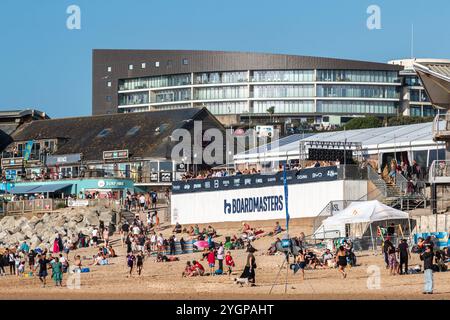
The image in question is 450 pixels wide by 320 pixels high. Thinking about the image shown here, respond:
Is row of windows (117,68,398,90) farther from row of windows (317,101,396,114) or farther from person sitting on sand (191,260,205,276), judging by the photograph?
person sitting on sand (191,260,205,276)

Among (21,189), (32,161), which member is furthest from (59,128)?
(21,189)

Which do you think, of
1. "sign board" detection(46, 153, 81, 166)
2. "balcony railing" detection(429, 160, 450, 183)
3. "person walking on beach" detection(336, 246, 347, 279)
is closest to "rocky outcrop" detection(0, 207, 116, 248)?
"sign board" detection(46, 153, 81, 166)

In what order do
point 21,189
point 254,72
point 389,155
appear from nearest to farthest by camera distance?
point 389,155, point 21,189, point 254,72

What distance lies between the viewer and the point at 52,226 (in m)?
57.4

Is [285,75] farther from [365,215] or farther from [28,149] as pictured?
[365,215]

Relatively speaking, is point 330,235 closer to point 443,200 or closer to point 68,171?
point 443,200

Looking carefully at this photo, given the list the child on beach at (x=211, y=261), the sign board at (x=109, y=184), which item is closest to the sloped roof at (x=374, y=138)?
the sign board at (x=109, y=184)

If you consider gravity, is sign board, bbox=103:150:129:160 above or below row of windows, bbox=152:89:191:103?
below

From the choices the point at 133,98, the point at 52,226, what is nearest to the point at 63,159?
the point at 52,226

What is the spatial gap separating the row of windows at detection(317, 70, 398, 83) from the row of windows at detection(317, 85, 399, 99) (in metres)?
0.89

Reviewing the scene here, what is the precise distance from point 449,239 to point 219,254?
797cm

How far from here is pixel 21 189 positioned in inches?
2680

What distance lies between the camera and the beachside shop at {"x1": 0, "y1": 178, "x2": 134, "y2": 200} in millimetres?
64625

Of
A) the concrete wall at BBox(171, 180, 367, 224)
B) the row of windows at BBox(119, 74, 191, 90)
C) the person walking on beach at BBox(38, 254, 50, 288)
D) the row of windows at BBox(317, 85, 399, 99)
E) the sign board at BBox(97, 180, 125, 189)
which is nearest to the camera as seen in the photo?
the person walking on beach at BBox(38, 254, 50, 288)
